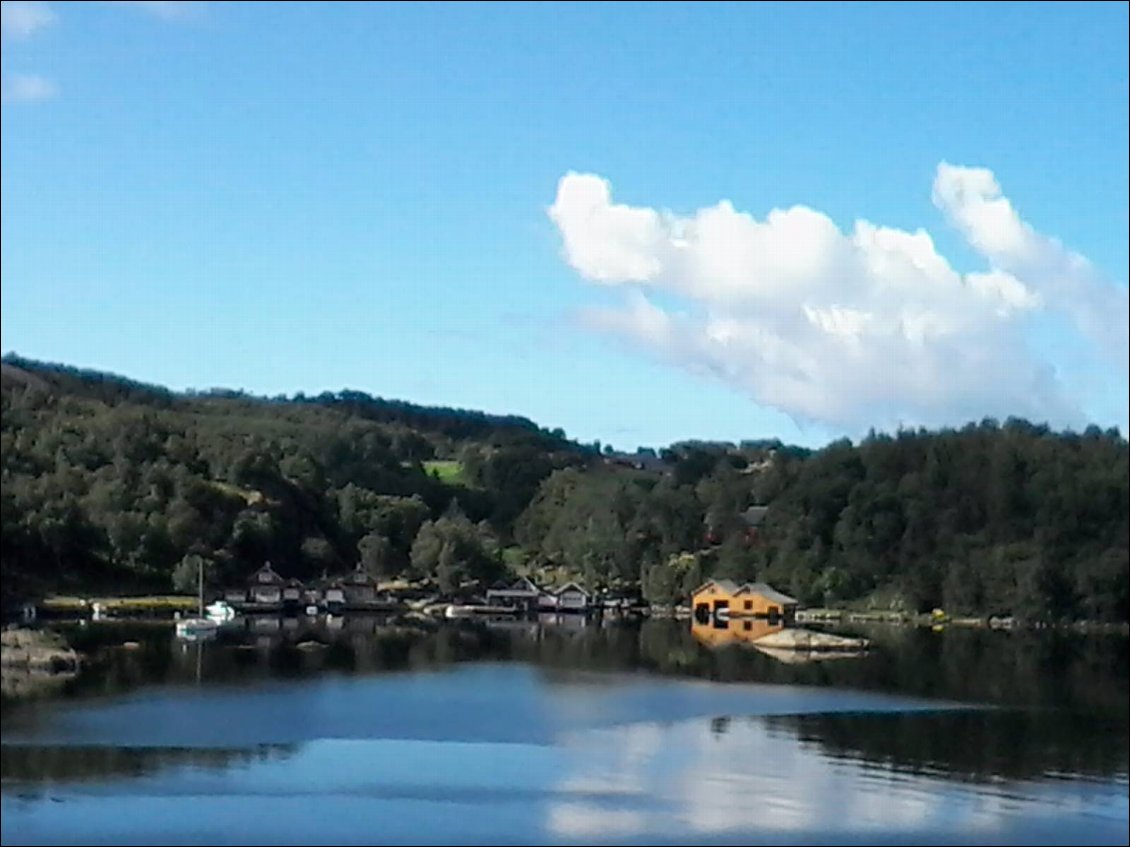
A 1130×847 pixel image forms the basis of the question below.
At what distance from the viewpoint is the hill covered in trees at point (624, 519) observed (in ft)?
173

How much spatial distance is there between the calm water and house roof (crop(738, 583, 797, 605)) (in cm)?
1948

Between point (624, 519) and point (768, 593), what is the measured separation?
10.1 meters

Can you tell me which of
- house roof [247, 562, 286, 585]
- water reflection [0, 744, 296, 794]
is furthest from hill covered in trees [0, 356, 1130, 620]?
water reflection [0, 744, 296, 794]

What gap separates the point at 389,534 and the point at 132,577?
→ 14.8 meters

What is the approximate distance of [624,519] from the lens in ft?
221

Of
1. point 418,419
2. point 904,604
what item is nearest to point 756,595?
point 904,604

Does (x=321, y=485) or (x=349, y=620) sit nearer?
(x=349, y=620)

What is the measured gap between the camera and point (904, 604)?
57406 millimetres

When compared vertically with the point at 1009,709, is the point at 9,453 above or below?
above

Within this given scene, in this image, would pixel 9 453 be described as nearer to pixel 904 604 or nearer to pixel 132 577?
pixel 132 577

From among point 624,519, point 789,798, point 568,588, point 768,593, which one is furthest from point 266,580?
point 789,798

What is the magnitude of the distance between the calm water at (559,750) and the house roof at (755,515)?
2686cm

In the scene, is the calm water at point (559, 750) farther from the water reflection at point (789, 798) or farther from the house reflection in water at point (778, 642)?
the house reflection in water at point (778, 642)

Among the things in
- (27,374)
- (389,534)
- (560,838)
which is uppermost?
(27,374)
